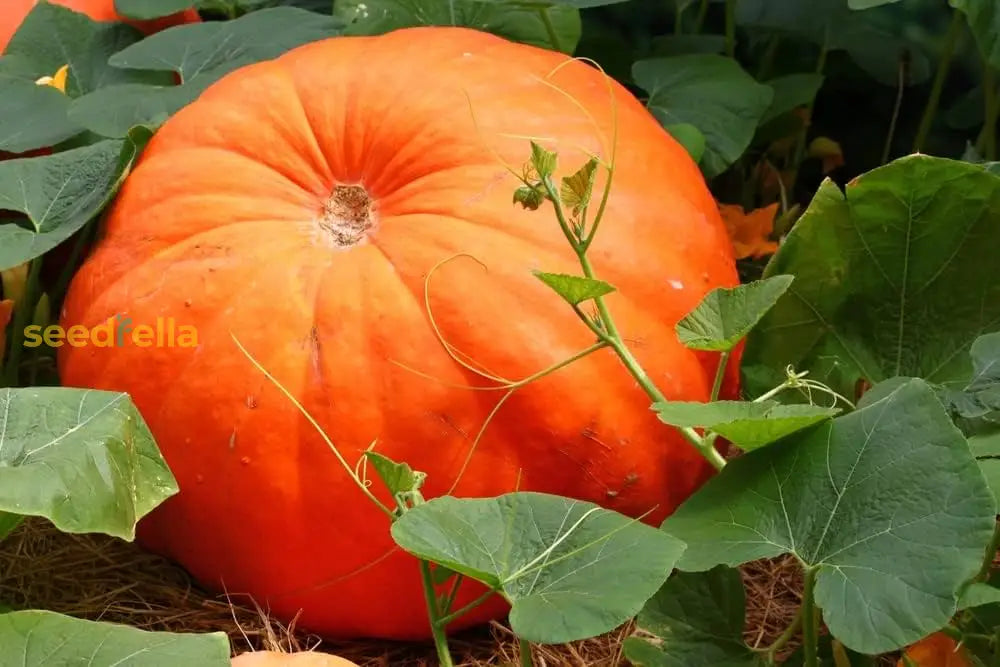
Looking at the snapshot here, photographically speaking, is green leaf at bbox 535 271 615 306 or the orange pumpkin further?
the orange pumpkin

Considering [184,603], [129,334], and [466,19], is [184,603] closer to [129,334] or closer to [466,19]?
[129,334]

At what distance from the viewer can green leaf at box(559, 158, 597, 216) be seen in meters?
0.83

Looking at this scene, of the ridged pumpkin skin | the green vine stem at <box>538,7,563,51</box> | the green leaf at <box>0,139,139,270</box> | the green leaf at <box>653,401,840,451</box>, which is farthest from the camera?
the green vine stem at <box>538,7,563,51</box>

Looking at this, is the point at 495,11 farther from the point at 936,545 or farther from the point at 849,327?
the point at 936,545

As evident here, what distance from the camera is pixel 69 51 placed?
147cm

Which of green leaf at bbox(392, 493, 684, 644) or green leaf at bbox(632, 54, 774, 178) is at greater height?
green leaf at bbox(632, 54, 774, 178)

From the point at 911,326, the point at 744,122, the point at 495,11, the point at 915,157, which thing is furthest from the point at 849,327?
the point at 495,11

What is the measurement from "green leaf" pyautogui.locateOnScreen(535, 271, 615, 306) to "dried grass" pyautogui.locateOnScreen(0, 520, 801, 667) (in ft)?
1.17

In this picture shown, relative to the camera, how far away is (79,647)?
0.71 m

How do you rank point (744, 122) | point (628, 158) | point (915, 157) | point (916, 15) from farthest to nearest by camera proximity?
point (916, 15), point (744, 122), point (628, 158), point (915, 157)

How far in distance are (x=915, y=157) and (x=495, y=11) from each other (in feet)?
2.13

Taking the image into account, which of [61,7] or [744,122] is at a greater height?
[61,7]

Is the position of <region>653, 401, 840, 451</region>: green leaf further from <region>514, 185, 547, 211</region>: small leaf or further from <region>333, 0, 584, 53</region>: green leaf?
<region>333, 0, 584, 53</region>: green leaf

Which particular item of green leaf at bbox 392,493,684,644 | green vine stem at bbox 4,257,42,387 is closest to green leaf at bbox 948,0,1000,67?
green leaf at bbox 392,493,684,644
